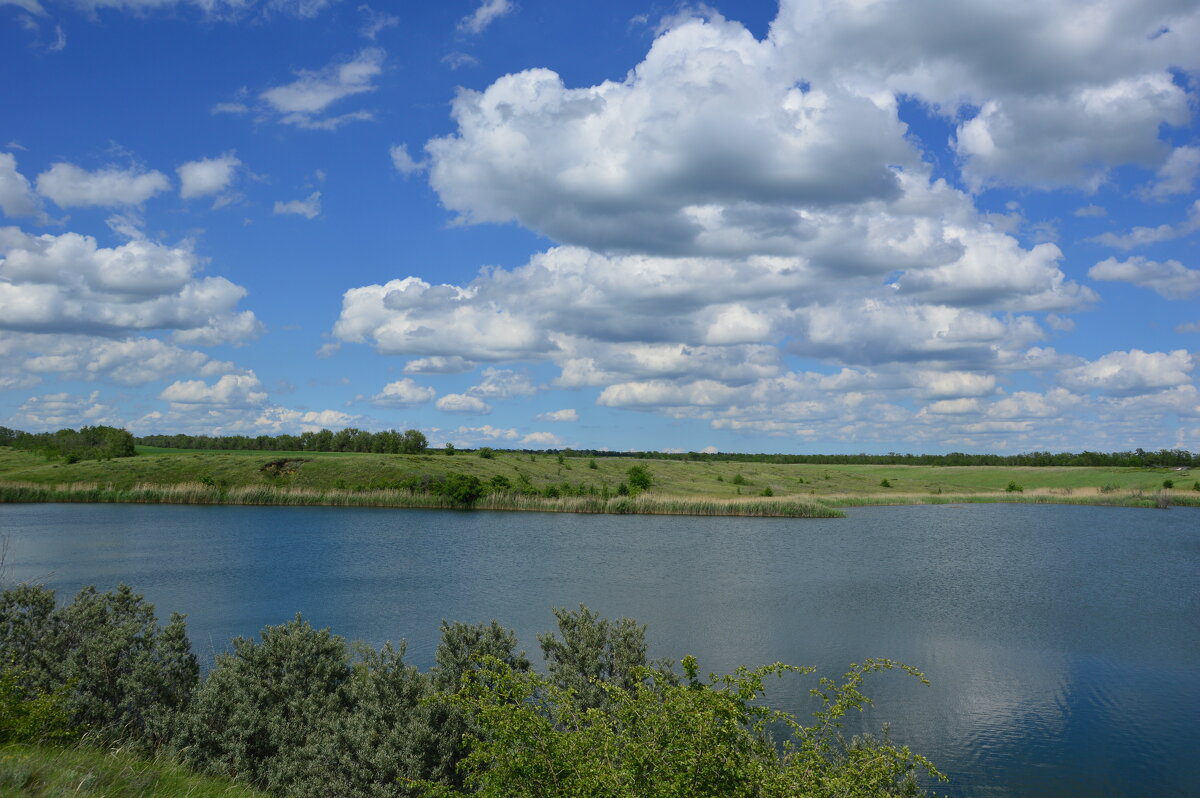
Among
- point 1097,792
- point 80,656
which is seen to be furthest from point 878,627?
point 80,656

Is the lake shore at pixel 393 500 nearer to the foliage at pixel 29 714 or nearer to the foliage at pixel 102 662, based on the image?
Answer: the foliage at pixel 102 662

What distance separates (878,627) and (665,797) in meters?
21.5

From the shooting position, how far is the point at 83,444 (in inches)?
4122

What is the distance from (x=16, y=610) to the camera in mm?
12523

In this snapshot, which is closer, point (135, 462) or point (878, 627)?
point (878, 627)

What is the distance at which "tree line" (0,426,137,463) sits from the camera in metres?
91.4

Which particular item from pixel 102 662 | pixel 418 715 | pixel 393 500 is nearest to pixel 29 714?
pixel 102 662

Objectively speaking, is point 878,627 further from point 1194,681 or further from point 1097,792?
point 1097,792

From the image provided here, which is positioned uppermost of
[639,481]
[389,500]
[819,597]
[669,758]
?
[639,481]

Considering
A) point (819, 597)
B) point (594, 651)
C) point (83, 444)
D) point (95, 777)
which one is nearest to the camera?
point (95, 777)

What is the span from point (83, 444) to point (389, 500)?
61550 millimetres

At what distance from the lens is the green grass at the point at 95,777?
22.3 feet

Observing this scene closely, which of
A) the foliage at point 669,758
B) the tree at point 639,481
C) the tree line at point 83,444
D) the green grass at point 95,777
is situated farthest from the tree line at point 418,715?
the tree line at point 83,444

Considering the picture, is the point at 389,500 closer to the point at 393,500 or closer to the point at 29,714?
the point at 393,500
